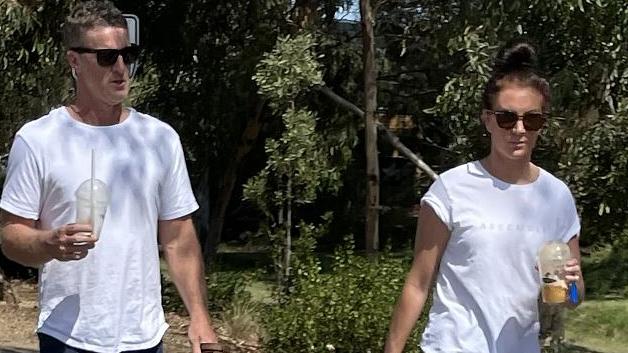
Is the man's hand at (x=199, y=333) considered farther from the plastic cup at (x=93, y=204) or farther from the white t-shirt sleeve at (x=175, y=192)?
the plastic cup at (x=93, y=204)

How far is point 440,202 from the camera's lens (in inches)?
117

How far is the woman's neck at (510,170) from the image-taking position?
2959 millimetres

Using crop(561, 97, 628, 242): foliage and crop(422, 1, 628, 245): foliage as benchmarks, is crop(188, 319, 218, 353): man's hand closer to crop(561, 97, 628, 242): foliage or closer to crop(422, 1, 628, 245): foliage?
crop(422, 1, 628, 245): foliage

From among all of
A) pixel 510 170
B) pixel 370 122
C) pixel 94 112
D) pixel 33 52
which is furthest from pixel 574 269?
pixel 33 52

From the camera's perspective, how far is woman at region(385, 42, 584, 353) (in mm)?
2900

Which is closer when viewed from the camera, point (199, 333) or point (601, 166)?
point (199, 333)

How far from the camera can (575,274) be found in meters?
2.85

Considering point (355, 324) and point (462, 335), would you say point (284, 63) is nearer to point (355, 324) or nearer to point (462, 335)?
point (355, 324)

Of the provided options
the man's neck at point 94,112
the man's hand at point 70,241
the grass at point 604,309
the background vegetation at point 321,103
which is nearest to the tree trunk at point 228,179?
the background vegetation at point 321,103

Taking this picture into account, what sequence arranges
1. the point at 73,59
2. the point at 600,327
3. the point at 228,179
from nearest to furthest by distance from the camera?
the point at 73,59 < the point at 600,327 < the point at 228,179

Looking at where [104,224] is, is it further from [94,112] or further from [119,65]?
[119,65]

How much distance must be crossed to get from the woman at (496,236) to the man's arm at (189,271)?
22.8 inches

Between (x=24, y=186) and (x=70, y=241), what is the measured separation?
12.2 inches

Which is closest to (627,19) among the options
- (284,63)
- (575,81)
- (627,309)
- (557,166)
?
(575,81)
